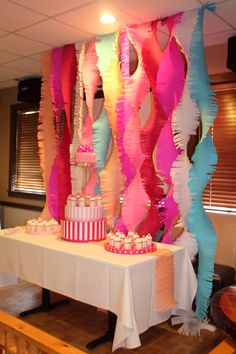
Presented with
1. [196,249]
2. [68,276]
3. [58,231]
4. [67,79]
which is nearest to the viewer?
[68,276]

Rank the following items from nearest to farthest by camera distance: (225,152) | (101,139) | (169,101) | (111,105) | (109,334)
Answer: (109,334), (169,101), (111,105), (101,139), (225,152)

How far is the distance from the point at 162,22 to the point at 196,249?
173 centimetres

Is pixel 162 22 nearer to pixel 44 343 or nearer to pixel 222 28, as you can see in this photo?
pixel 222 28

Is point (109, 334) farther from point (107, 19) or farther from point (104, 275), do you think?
point (107, 19)

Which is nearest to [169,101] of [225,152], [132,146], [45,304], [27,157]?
[132,146]

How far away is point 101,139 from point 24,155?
2.53m

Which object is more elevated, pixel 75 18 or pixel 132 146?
pixel 75 18

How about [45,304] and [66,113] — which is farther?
[66,113]

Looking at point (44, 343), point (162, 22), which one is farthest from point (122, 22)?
point (44, 343)

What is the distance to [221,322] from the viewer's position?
138 cm

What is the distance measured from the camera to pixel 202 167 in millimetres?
2812

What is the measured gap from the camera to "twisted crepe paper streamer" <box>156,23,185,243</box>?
289cm

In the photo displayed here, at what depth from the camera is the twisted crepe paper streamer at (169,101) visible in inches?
114

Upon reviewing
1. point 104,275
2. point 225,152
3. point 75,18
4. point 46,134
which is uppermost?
point 75,18
